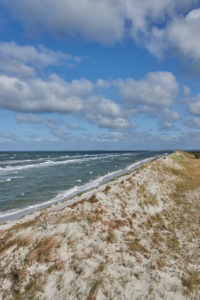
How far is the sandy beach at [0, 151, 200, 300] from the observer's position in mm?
10008

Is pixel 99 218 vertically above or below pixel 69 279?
above

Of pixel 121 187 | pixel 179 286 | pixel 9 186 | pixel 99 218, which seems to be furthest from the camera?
pixel 9 186

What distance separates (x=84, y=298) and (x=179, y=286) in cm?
517

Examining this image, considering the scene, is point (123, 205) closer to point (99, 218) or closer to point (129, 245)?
point (99, 218)

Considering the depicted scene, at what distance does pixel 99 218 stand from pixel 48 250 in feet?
16.5

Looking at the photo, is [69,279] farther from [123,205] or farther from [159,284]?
[123,205]

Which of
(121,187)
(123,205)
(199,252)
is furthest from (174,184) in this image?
(199,252)

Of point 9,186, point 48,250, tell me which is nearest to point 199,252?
point 48,250

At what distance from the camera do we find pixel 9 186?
46.7 metres

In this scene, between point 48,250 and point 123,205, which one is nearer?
point 48,250

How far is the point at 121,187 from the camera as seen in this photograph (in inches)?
902

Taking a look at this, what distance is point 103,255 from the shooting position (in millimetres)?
12117

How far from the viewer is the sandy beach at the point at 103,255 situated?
1001cm

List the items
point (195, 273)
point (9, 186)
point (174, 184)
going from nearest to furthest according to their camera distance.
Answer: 1. point (195, 273)
2. point (174, 184)
3. point (9, 186)
